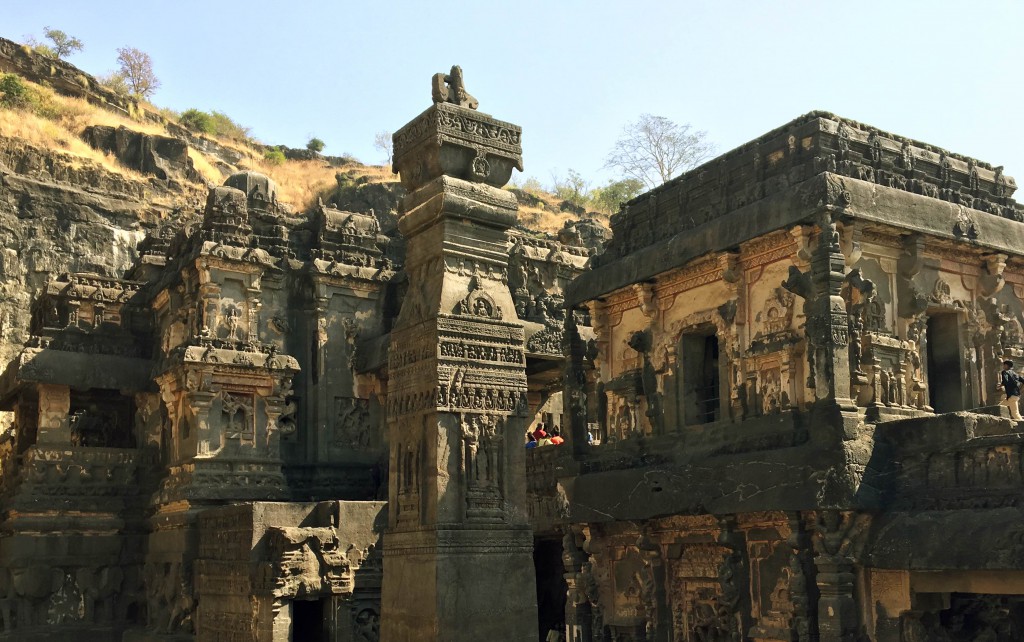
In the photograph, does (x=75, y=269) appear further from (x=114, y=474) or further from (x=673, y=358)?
(x=673, y=358)

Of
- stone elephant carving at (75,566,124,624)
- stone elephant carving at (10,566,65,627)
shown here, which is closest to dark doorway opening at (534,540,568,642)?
stone elephant carving at (75,566,124,624)

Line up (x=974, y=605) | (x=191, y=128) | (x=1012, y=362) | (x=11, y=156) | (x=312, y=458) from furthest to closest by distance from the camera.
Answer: (x=191, y=128) < (x=11, y=156) < (x=312, y=458) < (x=1012, y=362) < (x=974, y=605)

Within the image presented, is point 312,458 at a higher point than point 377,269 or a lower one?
lower

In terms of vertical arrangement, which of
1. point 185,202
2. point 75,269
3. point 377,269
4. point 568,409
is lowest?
point 568,409

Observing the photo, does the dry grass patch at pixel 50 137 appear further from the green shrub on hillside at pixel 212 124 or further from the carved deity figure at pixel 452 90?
the carved deity figure at pixel 452 90

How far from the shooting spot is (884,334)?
12.9 meters

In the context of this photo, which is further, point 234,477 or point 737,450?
point 234,477

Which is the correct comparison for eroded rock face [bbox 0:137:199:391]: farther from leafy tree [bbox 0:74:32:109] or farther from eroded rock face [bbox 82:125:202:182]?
leafy tree [bbox 0:74:32:109]

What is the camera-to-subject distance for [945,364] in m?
14.2

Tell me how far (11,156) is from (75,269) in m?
6.69

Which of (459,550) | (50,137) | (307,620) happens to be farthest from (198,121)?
(459,550)

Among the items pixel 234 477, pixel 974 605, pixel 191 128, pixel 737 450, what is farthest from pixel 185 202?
pixel 974 605

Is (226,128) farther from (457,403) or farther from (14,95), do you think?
(457,403)

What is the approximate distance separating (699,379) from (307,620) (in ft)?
21.2
